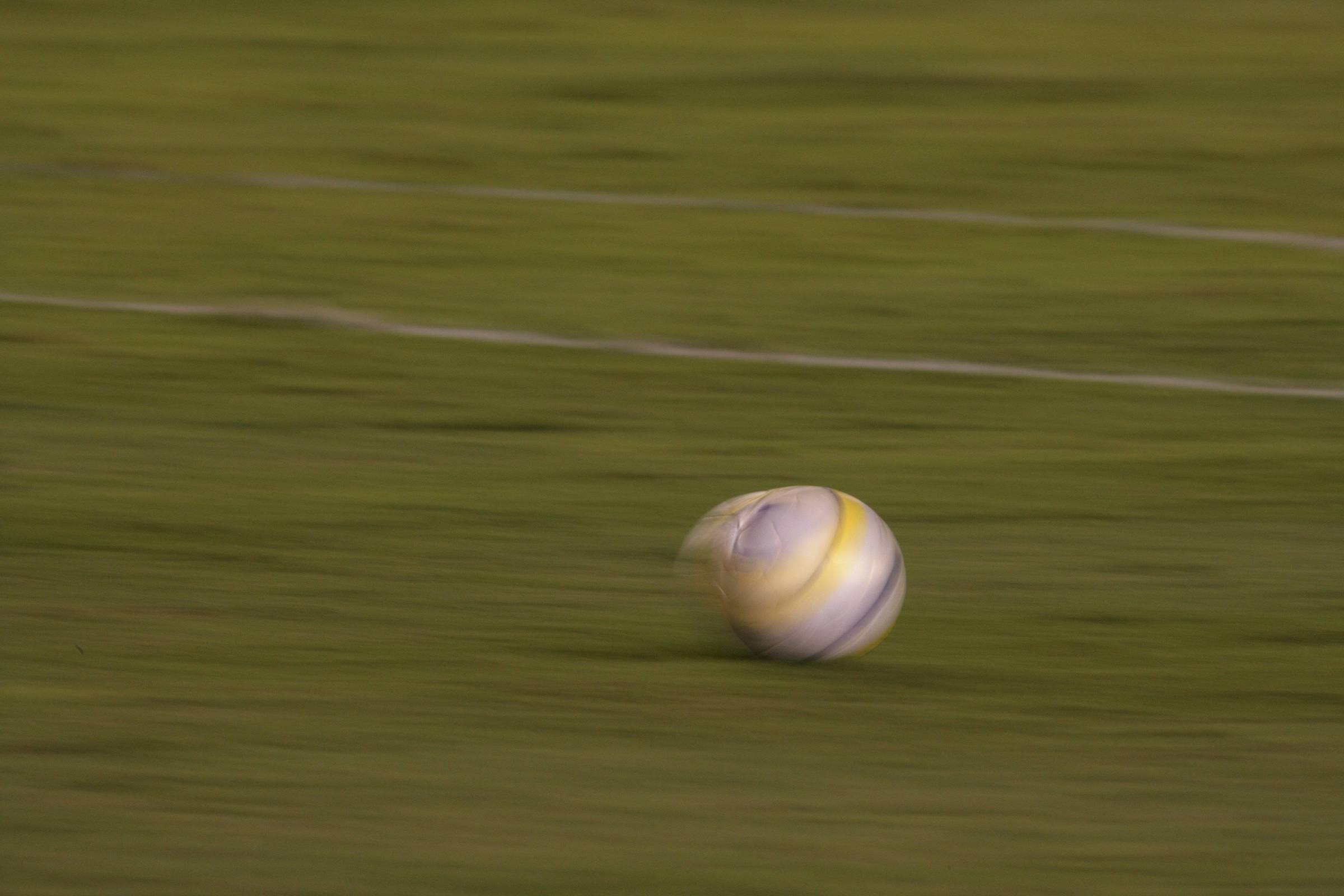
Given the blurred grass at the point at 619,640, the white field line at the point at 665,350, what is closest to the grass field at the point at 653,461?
the blurred grass at the point at 619,640

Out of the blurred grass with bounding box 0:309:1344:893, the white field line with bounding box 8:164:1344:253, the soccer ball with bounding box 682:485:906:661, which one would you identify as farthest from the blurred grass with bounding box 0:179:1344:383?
the soccer ball with bounding box 682:485:906:661

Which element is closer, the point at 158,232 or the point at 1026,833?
the point at 1026,833

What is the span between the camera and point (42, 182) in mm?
14117

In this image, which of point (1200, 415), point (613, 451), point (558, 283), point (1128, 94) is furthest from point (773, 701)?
point (1128, 94)

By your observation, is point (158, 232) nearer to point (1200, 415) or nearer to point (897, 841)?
point (1200, 415)

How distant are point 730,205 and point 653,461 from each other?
216 inches

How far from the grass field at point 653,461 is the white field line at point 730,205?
0.65 ft

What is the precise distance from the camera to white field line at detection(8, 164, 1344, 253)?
12.9 metres

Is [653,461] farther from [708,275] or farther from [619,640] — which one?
[708,275]

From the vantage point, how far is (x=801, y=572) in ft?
18.6

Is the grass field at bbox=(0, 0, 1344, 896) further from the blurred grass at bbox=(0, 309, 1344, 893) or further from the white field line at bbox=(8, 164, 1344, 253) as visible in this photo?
the white field line at bbox=(8, 164, 1344, 253)

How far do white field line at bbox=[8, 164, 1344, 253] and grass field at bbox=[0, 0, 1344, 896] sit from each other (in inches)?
7.8

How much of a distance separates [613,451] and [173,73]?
9.42 meters

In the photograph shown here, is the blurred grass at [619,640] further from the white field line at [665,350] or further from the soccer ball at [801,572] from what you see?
the white field line at [665,350]
